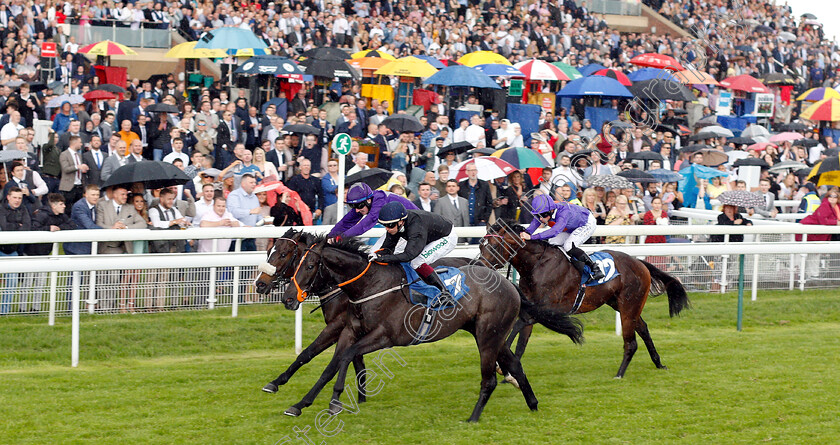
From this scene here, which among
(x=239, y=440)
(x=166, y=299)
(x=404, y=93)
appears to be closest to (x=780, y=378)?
(x=239, y=440)

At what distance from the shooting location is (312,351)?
6.44 metres

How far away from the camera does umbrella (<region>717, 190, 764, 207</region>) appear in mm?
10242

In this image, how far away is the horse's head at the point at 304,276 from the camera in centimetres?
582

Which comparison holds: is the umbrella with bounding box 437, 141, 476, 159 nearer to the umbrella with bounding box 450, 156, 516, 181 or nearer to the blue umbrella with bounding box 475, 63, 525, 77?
the umbrella with bounding box 450, 156, 516, 181

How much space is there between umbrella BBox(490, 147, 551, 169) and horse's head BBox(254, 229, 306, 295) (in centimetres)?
533

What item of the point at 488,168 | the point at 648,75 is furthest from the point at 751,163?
the point at 488,168

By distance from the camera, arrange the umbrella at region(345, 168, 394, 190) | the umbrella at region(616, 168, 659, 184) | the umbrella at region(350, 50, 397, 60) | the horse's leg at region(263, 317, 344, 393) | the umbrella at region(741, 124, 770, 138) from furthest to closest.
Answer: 1. the umbrella at region(741, 124, 770, 138)
2. the umbrella at region(350, 50, 397, 60)
3. the umbrella at region(616, 168, 659, 184)
4. the umbrella at region(345, 168, 394, 190)
5. the horse's leg at region(263, 317, 344, 393)

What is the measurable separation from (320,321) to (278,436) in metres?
2.91

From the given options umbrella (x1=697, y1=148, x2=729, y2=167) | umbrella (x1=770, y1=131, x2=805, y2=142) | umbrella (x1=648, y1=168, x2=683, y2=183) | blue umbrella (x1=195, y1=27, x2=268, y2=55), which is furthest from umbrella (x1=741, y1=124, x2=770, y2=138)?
blue umbrella (x1=195, y1=27, x2=268, y2=55)

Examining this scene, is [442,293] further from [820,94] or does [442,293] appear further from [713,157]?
[820,94]

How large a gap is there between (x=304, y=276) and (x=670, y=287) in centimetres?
345

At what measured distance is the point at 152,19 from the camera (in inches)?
734

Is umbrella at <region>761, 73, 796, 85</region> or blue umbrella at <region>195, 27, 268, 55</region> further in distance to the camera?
umbrella at <region>761, 73, 796, 85</region>

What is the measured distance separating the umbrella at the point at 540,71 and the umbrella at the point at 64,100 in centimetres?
777
